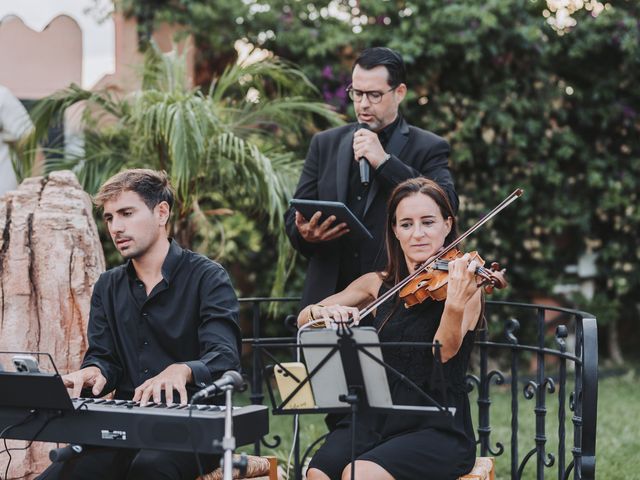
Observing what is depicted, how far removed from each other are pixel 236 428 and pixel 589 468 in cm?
126

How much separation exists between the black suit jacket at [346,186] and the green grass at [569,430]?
1620 millimetres

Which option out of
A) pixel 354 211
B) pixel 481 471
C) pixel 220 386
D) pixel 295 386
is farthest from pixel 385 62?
pixel 220 386

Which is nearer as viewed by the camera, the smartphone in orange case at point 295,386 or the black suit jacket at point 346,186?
the smartphone in orange case at point 295,386

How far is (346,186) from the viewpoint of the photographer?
4.27m

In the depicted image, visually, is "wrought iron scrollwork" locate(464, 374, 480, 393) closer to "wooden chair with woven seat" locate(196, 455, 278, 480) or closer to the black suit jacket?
→ the black suit jacket

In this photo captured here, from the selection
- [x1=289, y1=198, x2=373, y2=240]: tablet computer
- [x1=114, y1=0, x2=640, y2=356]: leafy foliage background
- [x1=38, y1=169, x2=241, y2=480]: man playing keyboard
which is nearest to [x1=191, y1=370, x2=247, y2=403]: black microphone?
[x1=38, y1=169, x2=241, y2=480]: man playing keyboard

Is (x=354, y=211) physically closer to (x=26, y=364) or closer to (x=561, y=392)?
(x=561, y=392)

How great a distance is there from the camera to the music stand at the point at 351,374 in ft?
9.53

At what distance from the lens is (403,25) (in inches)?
301

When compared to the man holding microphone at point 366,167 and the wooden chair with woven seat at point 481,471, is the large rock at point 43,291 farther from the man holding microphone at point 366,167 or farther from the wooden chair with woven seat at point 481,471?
the wooden chair with woven seat at point 481,471

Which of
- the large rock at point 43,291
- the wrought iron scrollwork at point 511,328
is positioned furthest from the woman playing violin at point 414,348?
the large rock at point 43,291

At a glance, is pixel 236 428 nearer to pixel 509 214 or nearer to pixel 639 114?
pixel 509 214

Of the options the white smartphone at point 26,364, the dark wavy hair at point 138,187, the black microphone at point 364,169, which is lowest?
the white smartphone at point 26,364

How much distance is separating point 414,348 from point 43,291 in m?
1.72
